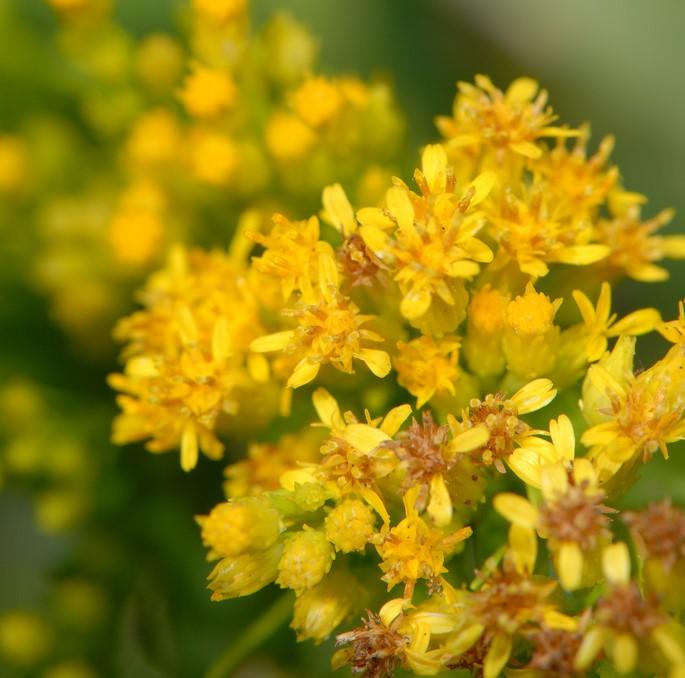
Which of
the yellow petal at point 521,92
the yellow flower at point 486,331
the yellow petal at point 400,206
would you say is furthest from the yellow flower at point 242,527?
the yellow petal at point 521,92

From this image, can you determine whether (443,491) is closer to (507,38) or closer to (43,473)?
(43,473)

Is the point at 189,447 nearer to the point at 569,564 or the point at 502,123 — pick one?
the point at 569,564

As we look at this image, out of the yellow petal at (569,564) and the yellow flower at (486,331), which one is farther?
the yellow flower at (486,331)

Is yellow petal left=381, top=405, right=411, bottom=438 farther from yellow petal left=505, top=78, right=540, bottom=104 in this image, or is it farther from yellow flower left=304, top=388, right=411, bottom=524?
yellow petal left=505, top=78, right=540, bottom=104

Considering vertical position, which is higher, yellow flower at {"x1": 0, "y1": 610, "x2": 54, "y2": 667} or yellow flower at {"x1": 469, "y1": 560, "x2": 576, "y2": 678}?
yellow flower at {"x1": 0, "y1": 610, "x2": 54, "y2": 667}

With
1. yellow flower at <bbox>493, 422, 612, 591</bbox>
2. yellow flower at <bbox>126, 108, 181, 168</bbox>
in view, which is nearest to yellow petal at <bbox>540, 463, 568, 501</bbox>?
yellow flower at <bbox>493, 422, 612, 591</bbox>

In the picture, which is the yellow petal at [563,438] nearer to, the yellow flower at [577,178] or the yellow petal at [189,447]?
the yellow flower at [577,178]

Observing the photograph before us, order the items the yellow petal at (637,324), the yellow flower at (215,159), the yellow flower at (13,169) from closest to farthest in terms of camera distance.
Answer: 1. the yellow petal at (637,324)
2. the yellow flower at (215,159)
3. the yellow flower at (13,169)
